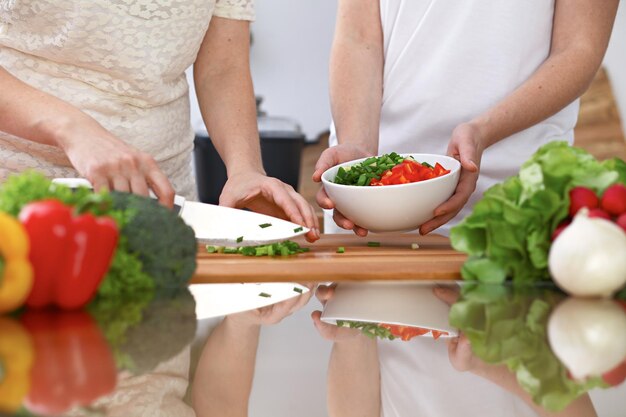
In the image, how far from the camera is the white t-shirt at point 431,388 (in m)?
0.81

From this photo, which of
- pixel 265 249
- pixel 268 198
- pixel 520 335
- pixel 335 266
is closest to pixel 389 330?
pixel 520 335

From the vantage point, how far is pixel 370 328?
3.53 ft

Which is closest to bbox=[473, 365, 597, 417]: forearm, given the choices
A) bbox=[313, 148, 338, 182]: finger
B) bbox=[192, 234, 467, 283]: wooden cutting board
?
bbox=[192, 234, 467, 283]: wooden cutting board

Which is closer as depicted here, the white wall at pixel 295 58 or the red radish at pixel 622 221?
the red radish at pixel 622 221

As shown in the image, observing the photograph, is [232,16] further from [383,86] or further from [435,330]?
[435,330]

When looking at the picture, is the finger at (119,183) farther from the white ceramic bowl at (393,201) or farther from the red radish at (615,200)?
the red radish at (615,200)

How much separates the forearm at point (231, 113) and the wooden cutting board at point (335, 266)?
32 centimetres

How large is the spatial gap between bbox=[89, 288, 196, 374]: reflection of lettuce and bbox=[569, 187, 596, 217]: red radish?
0.49 metres

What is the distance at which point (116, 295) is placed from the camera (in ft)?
3.77

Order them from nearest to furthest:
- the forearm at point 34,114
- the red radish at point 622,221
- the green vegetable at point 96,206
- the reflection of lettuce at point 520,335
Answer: the reflection of lettuce at point 520,335 < the green vegetable at point 96,206 < the red radish at point 622,221 < the forearm at point 34,114

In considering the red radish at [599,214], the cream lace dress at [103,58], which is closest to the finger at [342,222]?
the cream lace dress at [103,58]

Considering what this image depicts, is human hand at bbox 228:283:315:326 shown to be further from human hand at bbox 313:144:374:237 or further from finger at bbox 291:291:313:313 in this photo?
human hand at bbox 313:144:374:237

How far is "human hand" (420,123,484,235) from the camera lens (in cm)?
169

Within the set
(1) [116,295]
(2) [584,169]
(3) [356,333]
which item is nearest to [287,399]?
(3) [356,333]
